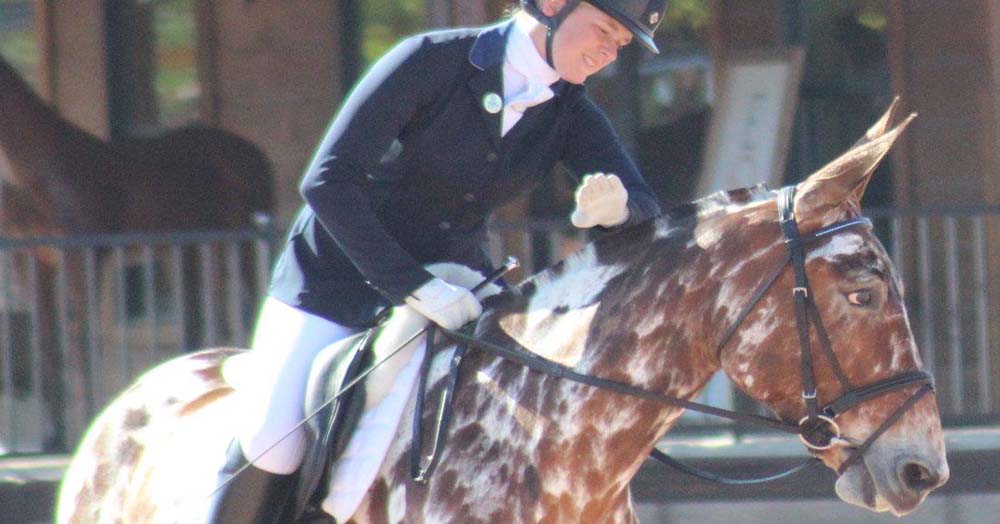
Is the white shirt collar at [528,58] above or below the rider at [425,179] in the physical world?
above

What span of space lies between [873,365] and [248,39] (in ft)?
20.7

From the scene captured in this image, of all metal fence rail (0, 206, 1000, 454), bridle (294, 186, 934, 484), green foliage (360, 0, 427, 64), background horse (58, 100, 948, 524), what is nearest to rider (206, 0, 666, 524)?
background horse (58, 100, 948, 524)

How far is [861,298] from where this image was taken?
9.22 ft

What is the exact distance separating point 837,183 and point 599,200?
0.45 metres

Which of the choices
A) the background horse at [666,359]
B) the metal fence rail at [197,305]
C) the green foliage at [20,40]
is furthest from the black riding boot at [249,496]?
the green foliage at [20,40]

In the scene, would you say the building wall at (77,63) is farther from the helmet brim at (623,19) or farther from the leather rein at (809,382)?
the leather rein at (809,382)

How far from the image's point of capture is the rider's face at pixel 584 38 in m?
3.10

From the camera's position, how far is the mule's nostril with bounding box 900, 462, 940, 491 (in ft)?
9.16

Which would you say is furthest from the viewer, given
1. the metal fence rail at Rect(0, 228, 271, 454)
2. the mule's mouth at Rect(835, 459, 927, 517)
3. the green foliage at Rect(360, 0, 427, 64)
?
the green foliage at Rect(360, 0, 427, 64)

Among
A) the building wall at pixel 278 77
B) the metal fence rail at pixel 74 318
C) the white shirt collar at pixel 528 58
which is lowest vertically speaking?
the metal fence rail at pixel 74 318

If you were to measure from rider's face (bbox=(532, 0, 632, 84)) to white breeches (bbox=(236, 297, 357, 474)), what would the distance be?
2.42 feet

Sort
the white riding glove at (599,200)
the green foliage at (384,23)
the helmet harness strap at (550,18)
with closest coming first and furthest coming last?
the white riding glove at (599,200) → the helmet harness strap at (550,18) → the green foliage at (384,23)

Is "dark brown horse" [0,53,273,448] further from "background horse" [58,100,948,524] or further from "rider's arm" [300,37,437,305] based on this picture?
"background horse" [58,100,948,524]

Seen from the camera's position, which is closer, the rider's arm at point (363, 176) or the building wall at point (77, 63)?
the rider's arm at point (363, 176)
